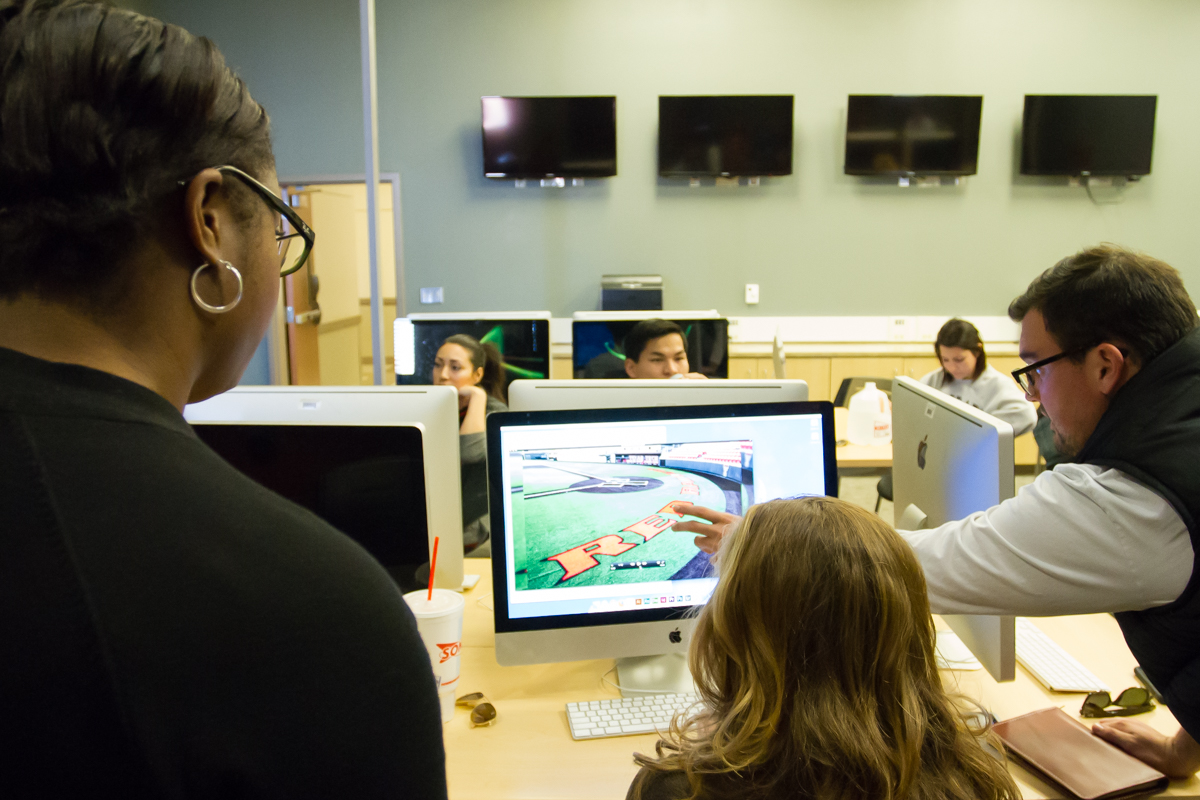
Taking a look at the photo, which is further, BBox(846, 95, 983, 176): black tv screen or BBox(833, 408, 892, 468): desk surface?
BBox(846, 95, 983, 176): black tv screen

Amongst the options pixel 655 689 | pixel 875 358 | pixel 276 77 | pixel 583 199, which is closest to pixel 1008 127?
pixel 875 358

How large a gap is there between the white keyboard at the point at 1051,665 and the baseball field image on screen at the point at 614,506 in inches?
24.1


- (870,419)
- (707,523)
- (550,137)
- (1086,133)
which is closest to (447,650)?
(707,523)

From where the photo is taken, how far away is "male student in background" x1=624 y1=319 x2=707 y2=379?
290 cm

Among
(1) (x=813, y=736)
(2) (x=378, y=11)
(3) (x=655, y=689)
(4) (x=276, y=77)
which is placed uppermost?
(2) (x=378, y=11)

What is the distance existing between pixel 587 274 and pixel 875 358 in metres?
1.95

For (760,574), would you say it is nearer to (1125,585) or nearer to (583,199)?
(1125,585)

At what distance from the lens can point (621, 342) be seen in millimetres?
3045

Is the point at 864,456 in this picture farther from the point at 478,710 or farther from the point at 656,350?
the point at 478,710

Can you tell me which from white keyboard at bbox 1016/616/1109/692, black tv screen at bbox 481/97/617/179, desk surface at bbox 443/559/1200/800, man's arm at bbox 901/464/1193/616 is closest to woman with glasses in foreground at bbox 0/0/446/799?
desk surface at bbox 443/559/1200/800

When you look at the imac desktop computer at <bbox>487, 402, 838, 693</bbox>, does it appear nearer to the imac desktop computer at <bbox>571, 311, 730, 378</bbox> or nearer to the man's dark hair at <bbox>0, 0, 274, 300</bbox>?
the man's dark hair at <bbox>0, 0, 274, 300</bbox>

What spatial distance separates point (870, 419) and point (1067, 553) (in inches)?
81.1

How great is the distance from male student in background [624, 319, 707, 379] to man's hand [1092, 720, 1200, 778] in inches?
71.6

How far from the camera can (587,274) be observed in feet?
17.8
